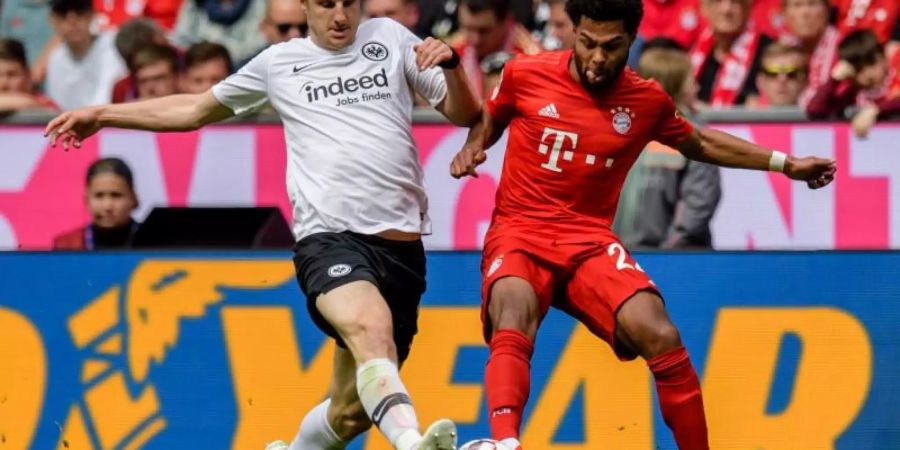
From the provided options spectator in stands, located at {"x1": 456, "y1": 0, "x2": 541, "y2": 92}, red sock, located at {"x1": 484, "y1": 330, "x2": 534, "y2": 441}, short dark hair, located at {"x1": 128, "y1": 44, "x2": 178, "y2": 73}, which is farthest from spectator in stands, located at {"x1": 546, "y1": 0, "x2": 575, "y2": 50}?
red sock, located at {"x1": 484, "y1": 330, "x2": 534, "y2": 441}

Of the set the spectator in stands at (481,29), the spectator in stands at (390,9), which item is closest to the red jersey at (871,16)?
the spectator in stands at (481,29)

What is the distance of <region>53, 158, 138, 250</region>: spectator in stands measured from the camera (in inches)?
384

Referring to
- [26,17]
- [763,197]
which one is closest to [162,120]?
[763,197]

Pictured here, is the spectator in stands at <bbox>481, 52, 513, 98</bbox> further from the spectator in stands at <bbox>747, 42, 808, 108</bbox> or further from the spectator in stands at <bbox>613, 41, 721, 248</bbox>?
the spectator in stands at <bbox>747, 42, 808, 108</bbox>

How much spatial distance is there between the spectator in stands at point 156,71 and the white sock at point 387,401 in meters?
4.74

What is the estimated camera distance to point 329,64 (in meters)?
7.18

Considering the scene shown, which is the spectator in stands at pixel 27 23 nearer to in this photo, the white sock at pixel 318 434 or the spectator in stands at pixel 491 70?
the spectator in stands at pixel 491 70

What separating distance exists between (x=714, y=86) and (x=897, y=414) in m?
3.70

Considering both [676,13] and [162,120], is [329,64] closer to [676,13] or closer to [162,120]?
[162,120]

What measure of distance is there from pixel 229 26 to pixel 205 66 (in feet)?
4.45

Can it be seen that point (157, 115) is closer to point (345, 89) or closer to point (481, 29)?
point (345, 89)

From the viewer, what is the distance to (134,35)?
11.6 m

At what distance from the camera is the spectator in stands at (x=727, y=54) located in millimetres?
11211

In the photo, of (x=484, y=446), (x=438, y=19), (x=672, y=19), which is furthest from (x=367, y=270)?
(x=672, y=19)
